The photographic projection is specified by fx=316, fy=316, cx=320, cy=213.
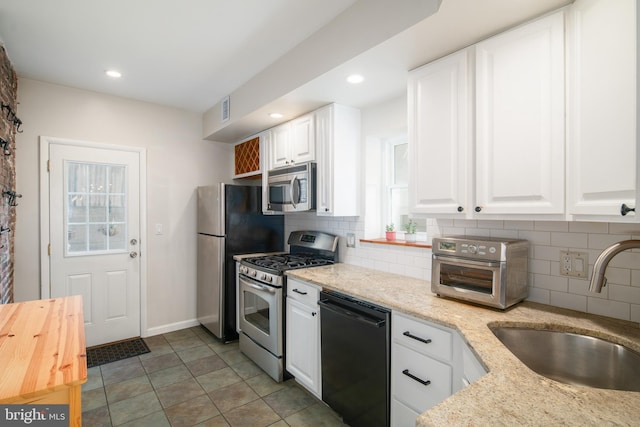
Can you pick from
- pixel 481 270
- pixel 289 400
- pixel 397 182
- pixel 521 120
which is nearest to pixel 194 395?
pixel 289 400

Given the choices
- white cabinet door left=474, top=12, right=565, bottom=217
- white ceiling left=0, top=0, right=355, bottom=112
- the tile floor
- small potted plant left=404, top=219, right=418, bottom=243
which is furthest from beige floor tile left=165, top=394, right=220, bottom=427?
white ceiling left=0, top=0, right=355, bottom=112

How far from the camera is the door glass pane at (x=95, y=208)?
10.2ft

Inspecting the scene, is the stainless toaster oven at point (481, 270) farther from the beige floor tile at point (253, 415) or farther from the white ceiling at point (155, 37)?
the white ceiling at point (155, 37)

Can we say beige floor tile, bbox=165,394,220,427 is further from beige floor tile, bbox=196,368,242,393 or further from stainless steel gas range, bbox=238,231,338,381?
stainless steel gas range, bbox=238,231,338,381

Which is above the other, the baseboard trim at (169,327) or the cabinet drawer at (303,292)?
the cabinet drawer at (303,292)

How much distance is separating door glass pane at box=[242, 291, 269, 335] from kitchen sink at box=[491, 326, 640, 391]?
1.81 metres

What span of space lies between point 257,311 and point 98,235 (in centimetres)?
189

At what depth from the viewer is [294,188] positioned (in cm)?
279

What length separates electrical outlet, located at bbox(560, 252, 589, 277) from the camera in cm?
154

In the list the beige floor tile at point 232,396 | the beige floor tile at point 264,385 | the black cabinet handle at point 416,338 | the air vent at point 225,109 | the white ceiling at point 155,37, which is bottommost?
the beige floor tile at point 232,396

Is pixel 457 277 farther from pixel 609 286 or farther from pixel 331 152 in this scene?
pixel 331 152

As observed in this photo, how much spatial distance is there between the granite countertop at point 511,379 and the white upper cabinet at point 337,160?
830 mm

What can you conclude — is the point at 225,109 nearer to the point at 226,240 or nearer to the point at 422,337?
the point at 226,240

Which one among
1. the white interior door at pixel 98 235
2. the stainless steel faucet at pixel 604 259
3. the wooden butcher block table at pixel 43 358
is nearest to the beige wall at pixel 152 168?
the white interior door at pixel 98 235
